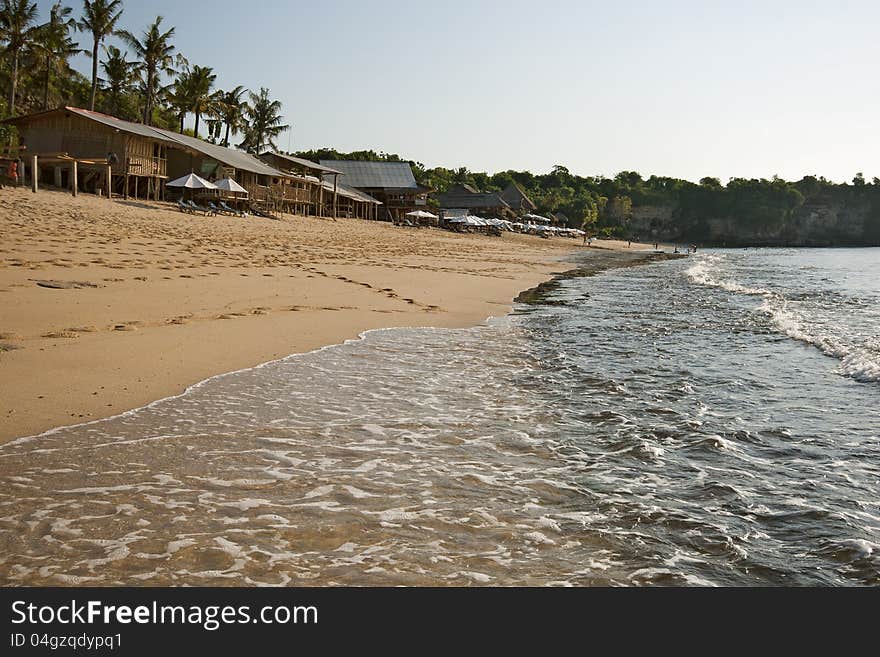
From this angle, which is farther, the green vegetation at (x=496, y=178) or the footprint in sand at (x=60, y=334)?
the green vegetation at (x=496, y=178)

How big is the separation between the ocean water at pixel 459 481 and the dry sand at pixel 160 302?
0.62 metres

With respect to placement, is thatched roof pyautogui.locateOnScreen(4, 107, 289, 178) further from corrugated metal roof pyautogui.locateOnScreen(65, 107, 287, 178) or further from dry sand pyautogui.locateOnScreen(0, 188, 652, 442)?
dry sand pyautogui.locateOnScreen(0, 188, 652, 442)

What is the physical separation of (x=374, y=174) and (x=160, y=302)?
204 ft

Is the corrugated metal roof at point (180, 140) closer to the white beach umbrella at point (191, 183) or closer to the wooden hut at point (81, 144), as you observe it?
the wooden hut at point (81, 144)

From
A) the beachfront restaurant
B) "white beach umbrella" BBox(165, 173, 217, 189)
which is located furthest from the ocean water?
"white beach umbrella" BBox(165, 173, 217, 189)

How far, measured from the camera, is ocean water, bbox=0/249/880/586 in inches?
127

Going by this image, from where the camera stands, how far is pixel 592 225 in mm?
104938

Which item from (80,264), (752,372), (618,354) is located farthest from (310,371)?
(80,264)

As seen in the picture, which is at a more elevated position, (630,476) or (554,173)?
(554,173)

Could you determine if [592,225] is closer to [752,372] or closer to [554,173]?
[554,173]

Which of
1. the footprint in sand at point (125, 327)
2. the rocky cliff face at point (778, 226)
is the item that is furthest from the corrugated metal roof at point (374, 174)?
the rocky cliff face at point (778, 226)

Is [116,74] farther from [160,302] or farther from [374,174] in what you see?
[160,302]

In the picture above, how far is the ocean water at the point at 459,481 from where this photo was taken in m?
3.22

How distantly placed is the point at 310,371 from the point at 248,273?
8.17 meters
